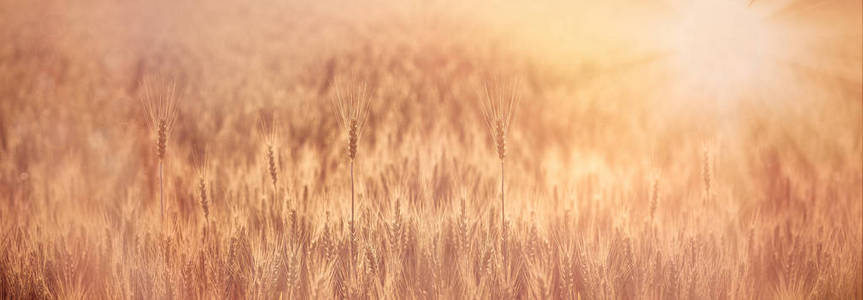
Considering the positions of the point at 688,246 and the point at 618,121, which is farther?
the point at 618,121

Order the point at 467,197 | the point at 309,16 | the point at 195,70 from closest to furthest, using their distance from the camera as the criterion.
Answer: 1. the point at 467,197
2. the point at 195,70
3. the point at 309,16

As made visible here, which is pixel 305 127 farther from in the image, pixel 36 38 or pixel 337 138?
pixel 36 38

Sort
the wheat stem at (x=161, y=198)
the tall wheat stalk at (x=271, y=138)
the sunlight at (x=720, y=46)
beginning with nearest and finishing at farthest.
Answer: the wheat stem at (x=161, y=198) → the tall wheat stalk at (x=271, y=138) → the sunlight at (x=720, y=46)

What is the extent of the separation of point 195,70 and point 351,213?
732mm

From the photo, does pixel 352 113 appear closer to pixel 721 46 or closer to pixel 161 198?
pixel 161 198

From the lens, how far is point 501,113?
135cm

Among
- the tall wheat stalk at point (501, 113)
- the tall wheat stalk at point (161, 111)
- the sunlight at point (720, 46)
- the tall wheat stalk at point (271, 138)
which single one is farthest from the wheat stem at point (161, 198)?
the sunlight at point (720, 46)

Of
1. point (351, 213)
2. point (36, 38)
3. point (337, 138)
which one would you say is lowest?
point (351, 213)

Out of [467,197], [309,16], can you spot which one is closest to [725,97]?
[467,197]

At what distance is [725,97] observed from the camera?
5.83ft

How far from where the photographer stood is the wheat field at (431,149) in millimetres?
1334

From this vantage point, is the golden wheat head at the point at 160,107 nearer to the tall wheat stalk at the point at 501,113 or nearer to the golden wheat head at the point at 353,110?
the golden wheat head at the point at 353,110

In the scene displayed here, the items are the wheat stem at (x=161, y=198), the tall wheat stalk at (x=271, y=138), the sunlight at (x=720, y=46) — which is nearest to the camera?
the wheat stem at (x=161, y=198)

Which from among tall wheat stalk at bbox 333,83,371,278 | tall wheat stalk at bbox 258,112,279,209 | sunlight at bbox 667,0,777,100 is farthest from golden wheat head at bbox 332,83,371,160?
sunlight at bbox 667,0,777,100
